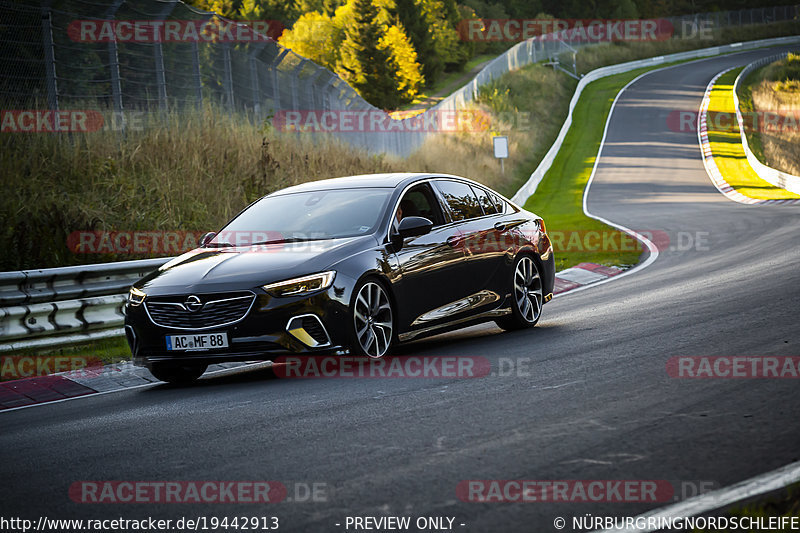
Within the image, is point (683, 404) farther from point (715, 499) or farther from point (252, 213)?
point (252, 213)

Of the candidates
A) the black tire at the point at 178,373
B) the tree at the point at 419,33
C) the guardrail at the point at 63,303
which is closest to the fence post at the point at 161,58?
the guardrail at the point at 63,303

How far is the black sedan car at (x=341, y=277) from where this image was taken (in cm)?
793

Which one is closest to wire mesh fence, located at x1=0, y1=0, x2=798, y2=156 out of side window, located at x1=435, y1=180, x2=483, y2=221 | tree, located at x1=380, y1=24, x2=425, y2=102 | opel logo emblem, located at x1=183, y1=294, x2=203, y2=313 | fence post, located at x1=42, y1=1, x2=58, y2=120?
fence post, located at x1=42, y1=1, x2=58, y2=120

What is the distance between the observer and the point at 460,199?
1023 centimetres

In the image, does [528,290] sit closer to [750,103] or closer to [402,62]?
[750,103]

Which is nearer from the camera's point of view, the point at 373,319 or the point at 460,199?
the point at 373,319

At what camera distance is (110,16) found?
53.5 ft

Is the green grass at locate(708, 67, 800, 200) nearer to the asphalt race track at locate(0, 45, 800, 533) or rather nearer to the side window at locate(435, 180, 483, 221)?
the side window at locate(435, 180, 483, 221)

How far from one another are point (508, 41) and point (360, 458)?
128707mm

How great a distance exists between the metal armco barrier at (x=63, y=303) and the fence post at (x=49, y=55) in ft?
17.3

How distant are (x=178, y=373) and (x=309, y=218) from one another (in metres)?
1.86

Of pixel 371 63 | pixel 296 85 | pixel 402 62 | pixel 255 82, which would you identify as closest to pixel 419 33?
pixel 402 62

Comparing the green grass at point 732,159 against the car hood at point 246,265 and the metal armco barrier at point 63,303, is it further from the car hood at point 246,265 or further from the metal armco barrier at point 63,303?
the car hood at point 246,265

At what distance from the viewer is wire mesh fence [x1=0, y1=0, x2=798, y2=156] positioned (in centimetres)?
1496
